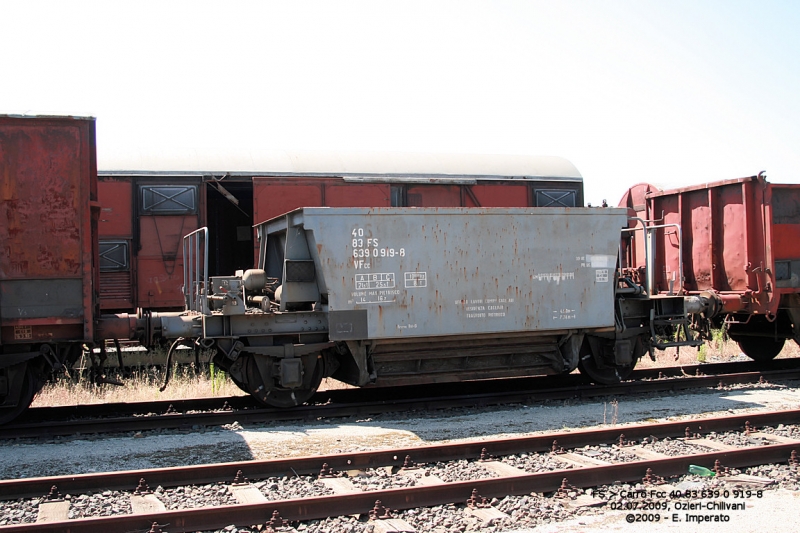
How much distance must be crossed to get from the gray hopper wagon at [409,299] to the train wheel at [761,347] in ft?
16.0

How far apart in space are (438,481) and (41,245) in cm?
545

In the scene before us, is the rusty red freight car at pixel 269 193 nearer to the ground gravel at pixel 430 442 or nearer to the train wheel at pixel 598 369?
the train wheel at pixel 598 369

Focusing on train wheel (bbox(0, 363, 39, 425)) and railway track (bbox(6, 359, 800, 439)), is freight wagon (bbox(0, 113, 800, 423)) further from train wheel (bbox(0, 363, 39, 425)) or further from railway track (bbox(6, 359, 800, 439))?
railway track (bbox(6, 359, 800, 439))

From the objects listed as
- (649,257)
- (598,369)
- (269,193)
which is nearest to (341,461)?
(598,369)

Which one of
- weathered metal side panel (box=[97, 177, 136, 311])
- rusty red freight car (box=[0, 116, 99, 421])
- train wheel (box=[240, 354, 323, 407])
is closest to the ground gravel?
train wheel (box=[240, 354, 323, 407])

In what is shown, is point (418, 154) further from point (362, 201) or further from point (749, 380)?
point (749, 380)

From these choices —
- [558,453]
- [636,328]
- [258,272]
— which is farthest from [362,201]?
[558,453]

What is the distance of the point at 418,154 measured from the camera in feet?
47.4

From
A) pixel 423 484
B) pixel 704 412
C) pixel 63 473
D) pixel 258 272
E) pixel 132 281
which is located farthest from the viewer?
pixel 132 281

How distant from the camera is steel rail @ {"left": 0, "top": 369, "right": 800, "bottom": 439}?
8109mm

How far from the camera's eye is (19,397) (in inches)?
327

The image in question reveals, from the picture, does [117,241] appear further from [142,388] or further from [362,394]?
[362,394]

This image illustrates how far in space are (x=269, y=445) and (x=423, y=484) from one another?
2240 millimetres

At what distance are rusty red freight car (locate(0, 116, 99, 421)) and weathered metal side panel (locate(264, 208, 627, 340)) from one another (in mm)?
2565
